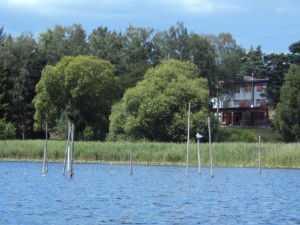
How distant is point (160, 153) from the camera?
6600cm

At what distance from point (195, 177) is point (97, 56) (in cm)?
6214

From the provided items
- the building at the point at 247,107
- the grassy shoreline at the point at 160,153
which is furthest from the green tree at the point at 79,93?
the building at the point at 247,107

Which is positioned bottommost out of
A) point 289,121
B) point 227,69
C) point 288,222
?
point 288,222

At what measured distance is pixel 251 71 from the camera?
13912 cm

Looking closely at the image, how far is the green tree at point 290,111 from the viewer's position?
9762cm

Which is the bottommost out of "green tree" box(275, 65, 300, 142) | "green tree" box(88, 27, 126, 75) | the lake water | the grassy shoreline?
the lake water

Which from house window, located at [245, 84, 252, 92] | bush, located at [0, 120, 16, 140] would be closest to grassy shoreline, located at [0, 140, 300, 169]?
bush, located at [0, 120, 16, 140]

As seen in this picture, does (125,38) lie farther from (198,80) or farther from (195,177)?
(195,177)

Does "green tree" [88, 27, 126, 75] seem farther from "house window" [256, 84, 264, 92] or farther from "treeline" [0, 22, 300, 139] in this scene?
"house window" [256, 84, 264, 92]

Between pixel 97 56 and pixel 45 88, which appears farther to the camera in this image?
pixel 97 56

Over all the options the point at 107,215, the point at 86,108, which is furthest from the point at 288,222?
the point at 86,108

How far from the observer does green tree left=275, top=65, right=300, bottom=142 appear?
9762 cm

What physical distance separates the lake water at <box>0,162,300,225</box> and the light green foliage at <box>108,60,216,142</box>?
26.6 m

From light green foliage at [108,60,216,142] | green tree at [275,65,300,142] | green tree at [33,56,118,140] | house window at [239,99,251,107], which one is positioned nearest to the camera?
light green foliage at [108,60,216,142]
